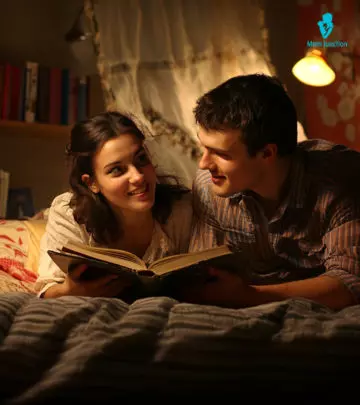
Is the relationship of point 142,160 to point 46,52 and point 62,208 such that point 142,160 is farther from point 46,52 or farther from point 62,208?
point 46,52

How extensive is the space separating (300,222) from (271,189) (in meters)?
0.10

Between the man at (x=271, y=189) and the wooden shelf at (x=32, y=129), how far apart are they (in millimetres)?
1498

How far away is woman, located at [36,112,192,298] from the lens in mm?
1402

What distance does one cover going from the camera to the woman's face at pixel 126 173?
4.55 feet

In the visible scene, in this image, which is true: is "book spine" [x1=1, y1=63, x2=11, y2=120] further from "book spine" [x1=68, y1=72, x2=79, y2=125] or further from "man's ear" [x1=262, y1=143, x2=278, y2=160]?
"man's ear" [x1=262, y1=143, x2=278, y2=160]

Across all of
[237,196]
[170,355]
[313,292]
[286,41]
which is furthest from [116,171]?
[286,41]

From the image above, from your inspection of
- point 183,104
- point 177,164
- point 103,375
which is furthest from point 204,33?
point 103,375

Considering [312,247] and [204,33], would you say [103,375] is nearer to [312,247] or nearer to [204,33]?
[312,247]

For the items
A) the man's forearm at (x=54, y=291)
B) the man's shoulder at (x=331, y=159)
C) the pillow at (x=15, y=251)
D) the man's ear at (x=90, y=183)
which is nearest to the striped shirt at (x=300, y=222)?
the man's shoulder at (x=331, y=159)

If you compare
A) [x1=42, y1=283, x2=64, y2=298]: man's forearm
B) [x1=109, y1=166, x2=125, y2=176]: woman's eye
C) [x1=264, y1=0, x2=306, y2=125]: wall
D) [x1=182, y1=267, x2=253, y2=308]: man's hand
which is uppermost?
[x1=264, y1=0, x2=306, y2=125]: wall

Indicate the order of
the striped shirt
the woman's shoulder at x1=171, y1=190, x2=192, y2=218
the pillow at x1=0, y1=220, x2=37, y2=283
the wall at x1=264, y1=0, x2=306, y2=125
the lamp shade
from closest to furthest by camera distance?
the striped shirt
the woman's shoulder at x1=171, y1=190, x2=192, y2=218
the pillow at x1=0, y1=220, x2=37, y2=283
the lamp shade
the wall at x1=264, y1=0, x2=306, y2=125

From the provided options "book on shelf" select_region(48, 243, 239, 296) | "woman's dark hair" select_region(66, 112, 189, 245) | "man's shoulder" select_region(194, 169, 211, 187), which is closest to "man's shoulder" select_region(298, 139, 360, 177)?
"man's shoulder" select_region(194, 169, 211, 187)

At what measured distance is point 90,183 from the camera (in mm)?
1509

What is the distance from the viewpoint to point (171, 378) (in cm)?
68
